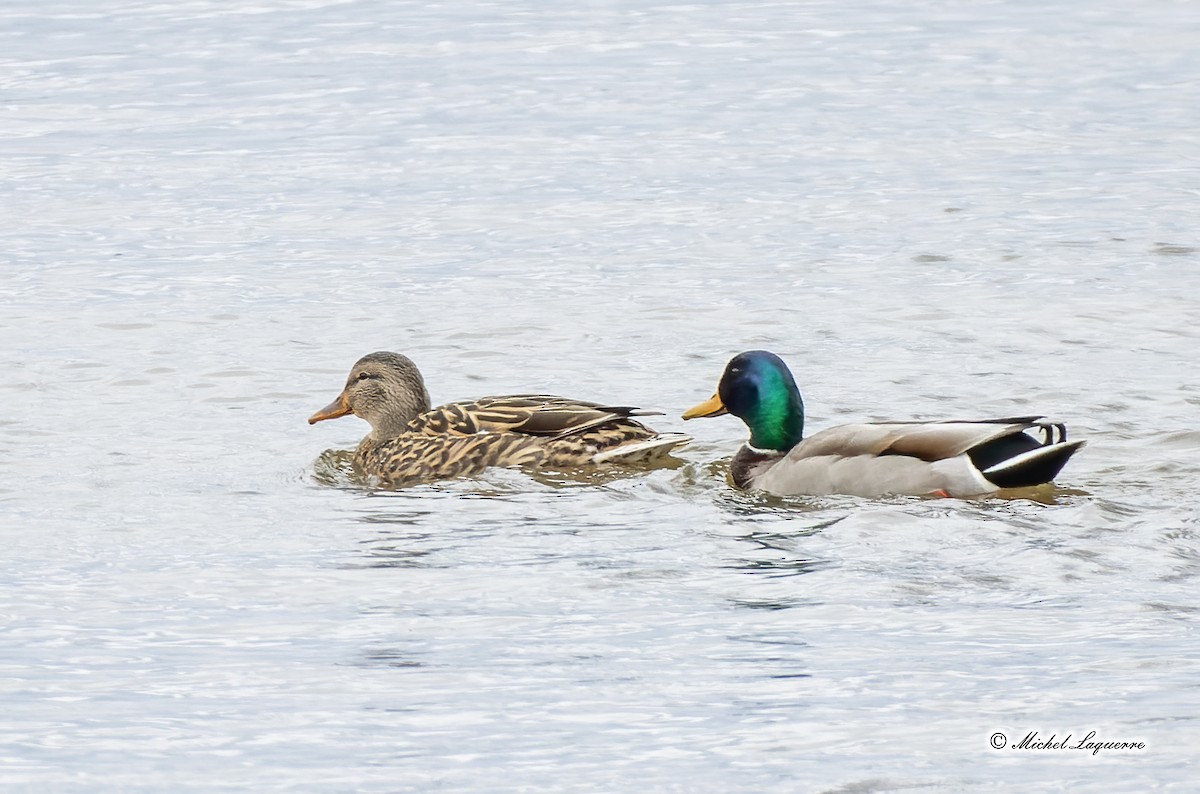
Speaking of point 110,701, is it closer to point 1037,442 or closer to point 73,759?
point 73,759

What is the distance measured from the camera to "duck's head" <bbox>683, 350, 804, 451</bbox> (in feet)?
39.5

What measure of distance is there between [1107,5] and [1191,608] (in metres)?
29.3

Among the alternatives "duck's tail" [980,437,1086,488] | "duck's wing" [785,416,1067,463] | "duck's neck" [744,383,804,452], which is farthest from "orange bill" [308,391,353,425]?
"duck's tail" [980,437,1086,488]

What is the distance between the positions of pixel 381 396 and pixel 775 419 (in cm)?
243

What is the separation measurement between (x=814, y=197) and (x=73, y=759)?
1476 cm

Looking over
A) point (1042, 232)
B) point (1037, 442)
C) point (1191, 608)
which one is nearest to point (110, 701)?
point (1191, 608)

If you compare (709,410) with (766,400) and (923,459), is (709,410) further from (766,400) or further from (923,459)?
(923,459)

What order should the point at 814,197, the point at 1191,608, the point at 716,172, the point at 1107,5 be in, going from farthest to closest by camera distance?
1. the point at 1107,5
2. the point at 716,172
3. the point at 814,197
4. the point at 1191,608

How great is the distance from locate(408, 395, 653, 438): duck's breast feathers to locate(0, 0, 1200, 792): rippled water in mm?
398

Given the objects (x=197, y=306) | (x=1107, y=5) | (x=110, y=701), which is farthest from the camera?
(x=1107, y=5)

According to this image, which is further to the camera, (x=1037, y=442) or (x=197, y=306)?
(x=197, y=306)

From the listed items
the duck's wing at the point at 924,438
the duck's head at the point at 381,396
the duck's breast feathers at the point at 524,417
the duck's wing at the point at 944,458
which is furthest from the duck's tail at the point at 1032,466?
the duck's head at the point at 381,396

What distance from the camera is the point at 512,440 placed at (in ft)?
40.0

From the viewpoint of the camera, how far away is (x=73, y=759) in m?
7.51
